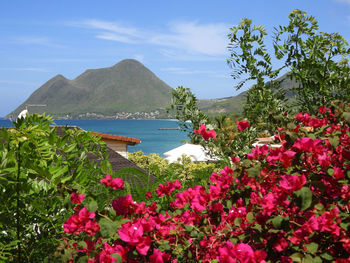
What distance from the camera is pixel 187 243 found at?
1.81 metres

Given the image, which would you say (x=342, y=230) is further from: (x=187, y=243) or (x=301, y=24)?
(x=301, y=24)

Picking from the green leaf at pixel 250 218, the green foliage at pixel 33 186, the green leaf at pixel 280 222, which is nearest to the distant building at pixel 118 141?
the green foliage at pixel 33 186

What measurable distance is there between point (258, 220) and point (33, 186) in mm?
1822

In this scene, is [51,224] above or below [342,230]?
below

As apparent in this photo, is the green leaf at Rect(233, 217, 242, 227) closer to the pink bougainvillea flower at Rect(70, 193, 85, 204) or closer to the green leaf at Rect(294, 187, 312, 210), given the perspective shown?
the green leaf at Rect(294, 187, 312, 210)

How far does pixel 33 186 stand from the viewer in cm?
249

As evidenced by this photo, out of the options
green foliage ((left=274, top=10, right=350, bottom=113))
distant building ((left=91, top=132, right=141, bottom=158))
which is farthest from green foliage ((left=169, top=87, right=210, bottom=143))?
distant building ((left=91, top=132, right=141, bottom=158))

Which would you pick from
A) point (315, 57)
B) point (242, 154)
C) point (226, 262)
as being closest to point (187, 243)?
point (226, 262)

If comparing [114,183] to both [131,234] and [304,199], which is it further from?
[304,199]

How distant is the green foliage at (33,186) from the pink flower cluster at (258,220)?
0.46 meters

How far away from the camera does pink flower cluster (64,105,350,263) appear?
1505mm

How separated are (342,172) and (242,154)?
3.93 feet

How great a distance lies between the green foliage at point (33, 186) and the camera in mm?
2004

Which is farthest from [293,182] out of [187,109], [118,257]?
[187,109]
